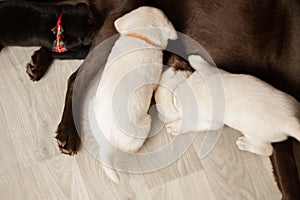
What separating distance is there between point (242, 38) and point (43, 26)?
0.80m

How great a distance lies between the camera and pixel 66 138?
5.98ft

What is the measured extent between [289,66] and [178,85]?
422 mm

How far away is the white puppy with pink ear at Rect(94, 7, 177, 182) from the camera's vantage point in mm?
1643

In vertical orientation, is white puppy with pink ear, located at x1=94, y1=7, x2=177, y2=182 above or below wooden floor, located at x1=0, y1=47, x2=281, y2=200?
above

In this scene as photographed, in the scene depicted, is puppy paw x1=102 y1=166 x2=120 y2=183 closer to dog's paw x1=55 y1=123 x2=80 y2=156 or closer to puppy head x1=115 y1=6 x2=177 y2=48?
dog's paw x1=55 y1=123 x2=80 y2=156

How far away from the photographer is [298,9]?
1.76 m

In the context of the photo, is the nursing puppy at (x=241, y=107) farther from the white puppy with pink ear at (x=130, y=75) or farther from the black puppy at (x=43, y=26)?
the black puppy at (x=43, y=26)

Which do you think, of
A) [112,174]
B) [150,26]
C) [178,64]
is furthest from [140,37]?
[112,174]

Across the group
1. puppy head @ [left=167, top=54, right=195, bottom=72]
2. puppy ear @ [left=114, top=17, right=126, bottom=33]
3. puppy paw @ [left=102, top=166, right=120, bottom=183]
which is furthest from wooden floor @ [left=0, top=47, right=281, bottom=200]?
puppy ear @ [left=114, top=17, right=126, bottom=33]

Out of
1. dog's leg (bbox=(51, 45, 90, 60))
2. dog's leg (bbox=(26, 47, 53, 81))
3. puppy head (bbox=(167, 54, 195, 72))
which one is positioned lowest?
dog's leg (bbox=(26, 47, 53, 81))

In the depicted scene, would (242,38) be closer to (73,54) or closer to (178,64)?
(178,64)

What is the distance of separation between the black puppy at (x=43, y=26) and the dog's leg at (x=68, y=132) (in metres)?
0.20

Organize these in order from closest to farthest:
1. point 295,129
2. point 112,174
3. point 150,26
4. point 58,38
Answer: point 295,129, point 150,26, point 112,174, point 58,38

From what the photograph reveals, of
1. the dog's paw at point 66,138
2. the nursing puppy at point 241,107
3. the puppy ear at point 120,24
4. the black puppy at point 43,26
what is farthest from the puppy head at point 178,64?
the dog's paw at point 66,138
